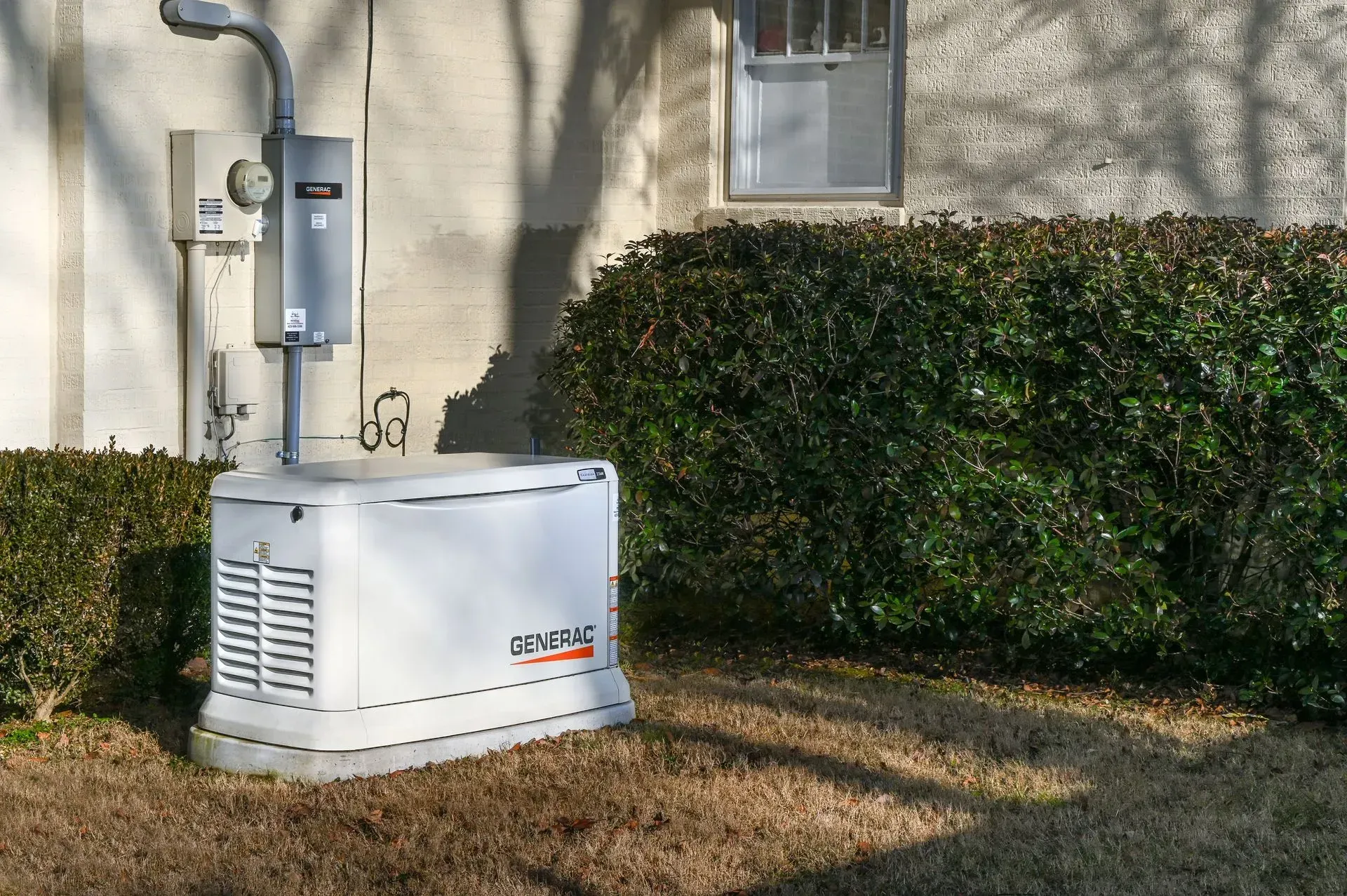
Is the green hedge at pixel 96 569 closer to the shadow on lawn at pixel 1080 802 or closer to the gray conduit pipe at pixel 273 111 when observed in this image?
the gray conduit pipe at pixel 273 111

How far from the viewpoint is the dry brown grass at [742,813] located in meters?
4.69

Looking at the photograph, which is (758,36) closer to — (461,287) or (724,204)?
(724,204)

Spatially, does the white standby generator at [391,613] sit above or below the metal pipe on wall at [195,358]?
below

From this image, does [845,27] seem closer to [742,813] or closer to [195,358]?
[195,358]

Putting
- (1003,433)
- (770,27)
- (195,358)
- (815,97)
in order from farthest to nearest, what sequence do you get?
(770,27) < (815,97) < (195,358) < (1003,433)

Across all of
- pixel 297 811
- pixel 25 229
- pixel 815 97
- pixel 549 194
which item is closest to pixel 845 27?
pixel 815 97

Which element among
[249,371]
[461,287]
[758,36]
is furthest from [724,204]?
[249,371]

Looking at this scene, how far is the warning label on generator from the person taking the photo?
752 cm

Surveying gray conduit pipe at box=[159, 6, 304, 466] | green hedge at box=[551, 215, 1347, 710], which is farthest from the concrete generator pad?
gray conduit pipe at box=[159, 6, 304, 466]

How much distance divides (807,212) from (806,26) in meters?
1.24

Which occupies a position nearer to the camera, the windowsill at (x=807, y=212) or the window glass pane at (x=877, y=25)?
the windowsill at (x=807, y=212)

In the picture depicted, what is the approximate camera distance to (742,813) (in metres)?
5.22

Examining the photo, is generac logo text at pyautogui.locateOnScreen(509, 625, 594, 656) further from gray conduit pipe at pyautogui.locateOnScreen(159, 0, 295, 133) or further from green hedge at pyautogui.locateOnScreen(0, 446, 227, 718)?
gray conduit pipe at pyautogui.locateOnScreen(159, 0, 295, 133)

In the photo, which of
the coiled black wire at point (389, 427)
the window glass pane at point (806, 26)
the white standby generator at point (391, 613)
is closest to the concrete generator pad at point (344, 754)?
the white standby generator at point (391, 613)
